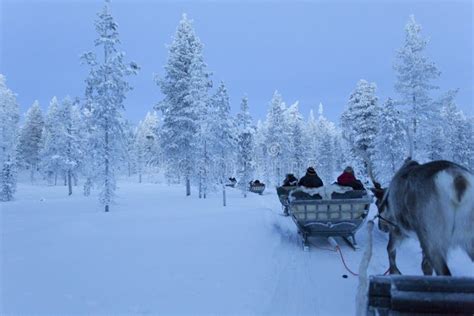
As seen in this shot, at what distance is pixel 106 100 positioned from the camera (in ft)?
66.1

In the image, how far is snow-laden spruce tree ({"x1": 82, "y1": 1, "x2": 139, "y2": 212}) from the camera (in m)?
19.9

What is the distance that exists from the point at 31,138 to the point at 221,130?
48.3 metres

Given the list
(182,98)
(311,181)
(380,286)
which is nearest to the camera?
(380,286)

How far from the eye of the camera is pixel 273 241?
968 centimetres

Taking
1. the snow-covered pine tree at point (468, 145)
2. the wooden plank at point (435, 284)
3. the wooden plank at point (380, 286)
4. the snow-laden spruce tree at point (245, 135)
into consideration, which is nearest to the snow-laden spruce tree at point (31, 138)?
the snow-laden spruce tree at point (245, 135)

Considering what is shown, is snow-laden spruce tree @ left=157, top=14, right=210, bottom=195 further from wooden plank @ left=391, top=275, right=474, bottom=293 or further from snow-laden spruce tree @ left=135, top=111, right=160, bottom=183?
snow-laden spruce tree @ left=135, top=111, right=160, bottom=183

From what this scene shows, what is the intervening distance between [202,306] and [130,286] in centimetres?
153

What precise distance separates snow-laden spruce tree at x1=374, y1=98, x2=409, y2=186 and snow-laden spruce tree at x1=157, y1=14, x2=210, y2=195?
14880 millimetres

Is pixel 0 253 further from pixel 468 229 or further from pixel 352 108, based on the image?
pixel 352 108

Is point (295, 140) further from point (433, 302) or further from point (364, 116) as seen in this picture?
point (433, 302)

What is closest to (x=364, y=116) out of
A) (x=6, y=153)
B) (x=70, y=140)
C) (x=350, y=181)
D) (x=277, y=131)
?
(x=277, y=131)

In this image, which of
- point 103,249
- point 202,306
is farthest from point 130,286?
point 103,249

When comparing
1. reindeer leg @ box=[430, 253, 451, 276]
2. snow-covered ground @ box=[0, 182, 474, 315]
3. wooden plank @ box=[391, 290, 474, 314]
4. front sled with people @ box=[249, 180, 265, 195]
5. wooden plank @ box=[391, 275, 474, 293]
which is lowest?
snow-covered ground @ box=[0, 182, 474, 315]

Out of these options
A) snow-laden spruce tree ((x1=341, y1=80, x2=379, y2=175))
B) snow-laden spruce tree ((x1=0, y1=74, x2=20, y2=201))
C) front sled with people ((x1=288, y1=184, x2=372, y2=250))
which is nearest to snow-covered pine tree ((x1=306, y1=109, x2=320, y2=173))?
snow-laden spruce tree ((x1=341, y1=80, x2=379, y2=175))
